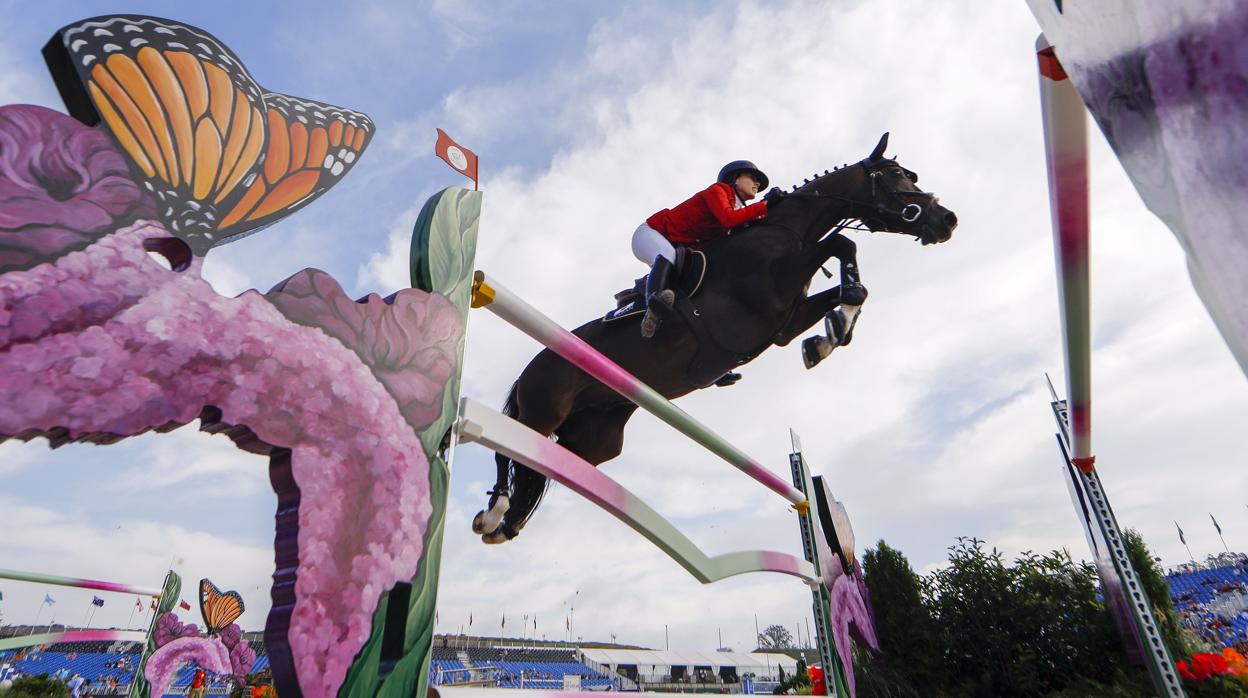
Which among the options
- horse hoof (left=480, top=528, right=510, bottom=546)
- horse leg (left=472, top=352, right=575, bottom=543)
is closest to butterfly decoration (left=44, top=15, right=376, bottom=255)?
horse leg (left=472, top=352, right=575, bottom=543)

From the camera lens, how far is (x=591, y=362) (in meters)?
2.15

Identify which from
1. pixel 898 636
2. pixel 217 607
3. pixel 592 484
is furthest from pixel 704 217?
pixel 217 607

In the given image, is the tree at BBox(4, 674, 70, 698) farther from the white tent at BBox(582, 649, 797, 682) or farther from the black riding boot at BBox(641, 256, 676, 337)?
the white tent at BBox(582, 649, 797, 682)

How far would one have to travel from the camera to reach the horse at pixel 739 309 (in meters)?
Answer: 3.05

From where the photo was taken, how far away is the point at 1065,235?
118 centimetres

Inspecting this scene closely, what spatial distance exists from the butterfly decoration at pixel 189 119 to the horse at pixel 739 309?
6.17 feet

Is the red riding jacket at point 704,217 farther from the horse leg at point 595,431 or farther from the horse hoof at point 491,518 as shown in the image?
the horse hoof at point 491,518

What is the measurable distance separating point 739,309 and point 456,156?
1.66 meters

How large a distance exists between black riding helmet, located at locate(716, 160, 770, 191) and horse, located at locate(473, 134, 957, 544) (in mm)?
423

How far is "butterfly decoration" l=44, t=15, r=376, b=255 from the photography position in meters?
1.07

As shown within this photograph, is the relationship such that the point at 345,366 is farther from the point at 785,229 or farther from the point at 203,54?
the point at 785,229

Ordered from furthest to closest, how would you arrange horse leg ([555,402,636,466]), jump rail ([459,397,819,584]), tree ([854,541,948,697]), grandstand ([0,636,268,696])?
1. grandstand ([0,636,268,696])
2. tree ([854,541,948,697])
3. horse leg ([555,402,636,466])
4. jump rail ([459,397,819,584])

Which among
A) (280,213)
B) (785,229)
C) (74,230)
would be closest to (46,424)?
(74,230)

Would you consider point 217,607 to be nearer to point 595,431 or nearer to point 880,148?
point 595,431
